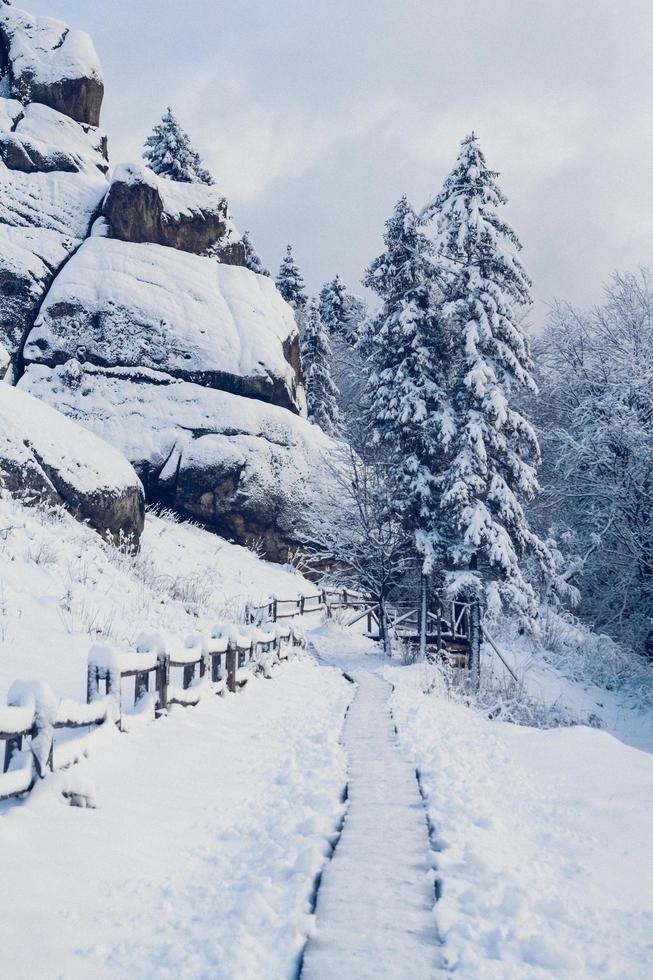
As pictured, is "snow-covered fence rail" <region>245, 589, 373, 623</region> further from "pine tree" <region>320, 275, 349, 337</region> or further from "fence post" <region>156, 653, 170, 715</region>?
"pine tree" <region>320, 275, 349, 337</region>

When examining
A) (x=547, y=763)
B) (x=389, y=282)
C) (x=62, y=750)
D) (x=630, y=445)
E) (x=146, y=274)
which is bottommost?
(x=547, y=763)

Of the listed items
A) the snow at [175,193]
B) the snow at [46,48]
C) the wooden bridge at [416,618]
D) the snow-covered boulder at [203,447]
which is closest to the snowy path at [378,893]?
the wooden bridge at [416,618]

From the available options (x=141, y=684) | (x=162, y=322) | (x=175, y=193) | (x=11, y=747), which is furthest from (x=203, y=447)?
(x=11, y=747)

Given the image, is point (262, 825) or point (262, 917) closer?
point (262, 917)

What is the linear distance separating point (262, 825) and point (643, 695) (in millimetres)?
18883

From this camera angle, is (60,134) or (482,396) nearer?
(482,396)

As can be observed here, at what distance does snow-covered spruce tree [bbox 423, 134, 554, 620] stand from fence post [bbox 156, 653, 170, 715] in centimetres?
1128

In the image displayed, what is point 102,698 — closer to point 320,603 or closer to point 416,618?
point 416,618

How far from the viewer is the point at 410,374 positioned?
64.0ft

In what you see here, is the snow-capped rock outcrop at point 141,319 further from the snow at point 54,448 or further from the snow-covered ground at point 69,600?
the snow-covered ground at point 69,600

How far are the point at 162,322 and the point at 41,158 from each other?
33.3ft

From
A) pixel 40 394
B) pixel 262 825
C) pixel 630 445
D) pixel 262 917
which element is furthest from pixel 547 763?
pixel 40 394

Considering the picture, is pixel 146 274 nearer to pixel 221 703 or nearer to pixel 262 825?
pixel 221 703

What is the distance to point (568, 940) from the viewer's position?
10.1ft
